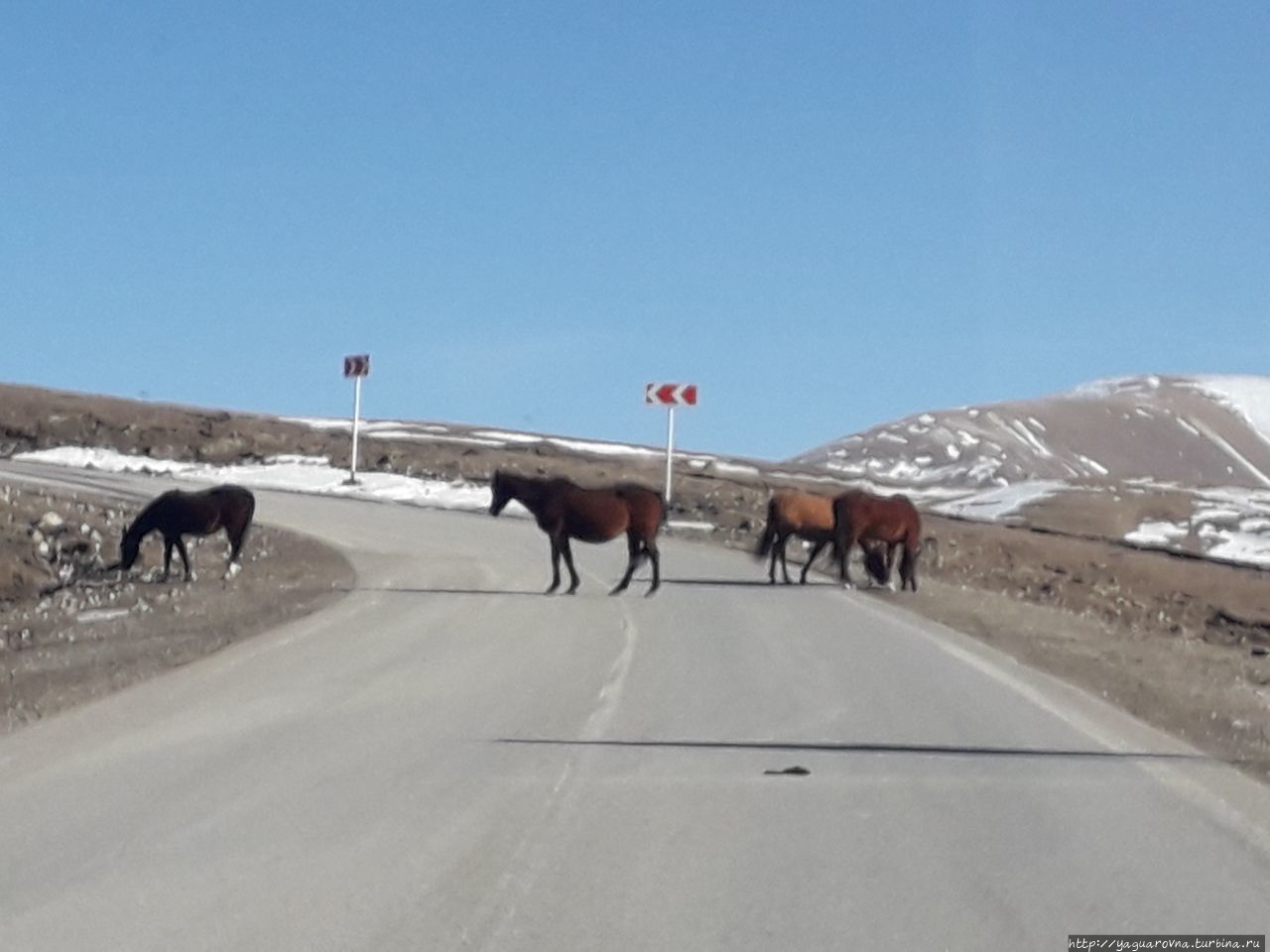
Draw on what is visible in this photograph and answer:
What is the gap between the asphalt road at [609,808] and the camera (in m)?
7.61

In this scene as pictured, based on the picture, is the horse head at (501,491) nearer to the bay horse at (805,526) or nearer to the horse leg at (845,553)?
the bay horse at (805,526)

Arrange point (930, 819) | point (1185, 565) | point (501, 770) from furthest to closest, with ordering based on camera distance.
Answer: point (1185, 565) → point (501, 770) → point (930, 819)

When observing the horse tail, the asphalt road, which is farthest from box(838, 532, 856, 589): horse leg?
the asphalt road

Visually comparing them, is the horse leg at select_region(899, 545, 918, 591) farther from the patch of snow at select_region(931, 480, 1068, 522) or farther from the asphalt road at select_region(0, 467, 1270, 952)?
the patch of snow at select_region(931, 480, 1068, 522)

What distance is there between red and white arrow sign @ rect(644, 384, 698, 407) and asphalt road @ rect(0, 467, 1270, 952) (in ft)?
66.9

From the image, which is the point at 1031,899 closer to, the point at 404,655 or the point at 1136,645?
the point at 404,655

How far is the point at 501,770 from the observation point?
428 inches

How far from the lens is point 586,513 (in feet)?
76.0

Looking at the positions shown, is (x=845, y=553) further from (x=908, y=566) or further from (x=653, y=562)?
(x=653, y=562)

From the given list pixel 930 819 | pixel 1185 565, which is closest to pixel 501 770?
pixel 930 819

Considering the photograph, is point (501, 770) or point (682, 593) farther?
point (682, 593)

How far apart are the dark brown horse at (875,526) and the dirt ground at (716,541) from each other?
2.57 feet

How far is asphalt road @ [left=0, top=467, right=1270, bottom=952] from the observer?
25.0ft

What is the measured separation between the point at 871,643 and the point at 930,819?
866cm
